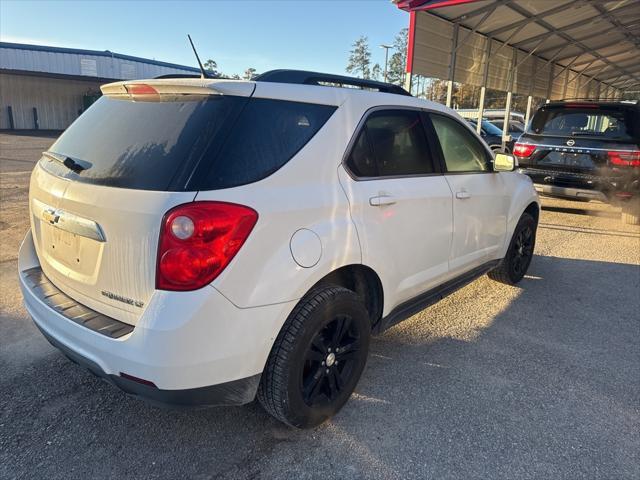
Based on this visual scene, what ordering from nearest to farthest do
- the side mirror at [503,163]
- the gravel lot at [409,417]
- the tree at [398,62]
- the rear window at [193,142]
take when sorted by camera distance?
the rear window at [193,142]
the gravel lot at [409,417]
the side mirror at [503,163]
the tree at [398,62]

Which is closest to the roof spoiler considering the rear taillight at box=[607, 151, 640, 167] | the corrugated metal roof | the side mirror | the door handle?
the door handle

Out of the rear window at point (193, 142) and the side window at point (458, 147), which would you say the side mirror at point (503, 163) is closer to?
the side window at point (458, 147)

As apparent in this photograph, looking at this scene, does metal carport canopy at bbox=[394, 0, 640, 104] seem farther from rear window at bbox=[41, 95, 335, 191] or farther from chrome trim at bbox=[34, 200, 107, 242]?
chrome trim at bbox=[34, 200, 107, 242]

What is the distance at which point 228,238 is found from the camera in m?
1.97

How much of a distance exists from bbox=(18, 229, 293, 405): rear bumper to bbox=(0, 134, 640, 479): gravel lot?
1.58 feet

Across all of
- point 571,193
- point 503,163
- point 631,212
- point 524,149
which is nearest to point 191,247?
point 503,163

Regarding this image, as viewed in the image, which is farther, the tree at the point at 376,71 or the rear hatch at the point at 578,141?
the tree at the point at 376,71

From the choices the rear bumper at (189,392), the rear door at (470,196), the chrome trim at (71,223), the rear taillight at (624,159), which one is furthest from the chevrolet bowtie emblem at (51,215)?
the rear taillight at (624,159)

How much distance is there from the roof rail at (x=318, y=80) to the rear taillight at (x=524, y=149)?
5262 millimetres

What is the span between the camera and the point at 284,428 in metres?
2.56

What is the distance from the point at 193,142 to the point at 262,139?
0.31 metres

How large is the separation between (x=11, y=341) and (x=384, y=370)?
8.47 ft

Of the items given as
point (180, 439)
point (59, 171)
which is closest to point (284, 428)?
point (180, 439)

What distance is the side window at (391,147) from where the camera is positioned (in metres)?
2.69
